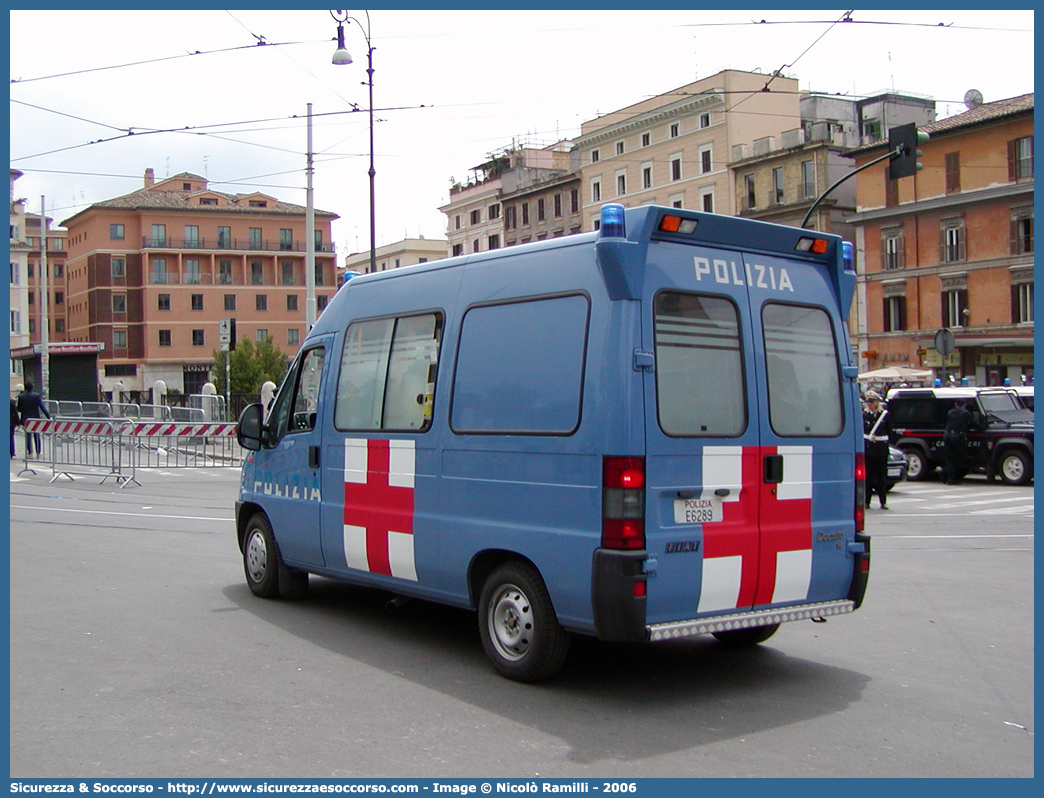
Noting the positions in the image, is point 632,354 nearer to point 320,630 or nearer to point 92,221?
point 320,630

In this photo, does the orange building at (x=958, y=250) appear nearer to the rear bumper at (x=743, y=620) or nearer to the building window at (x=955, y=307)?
the building window at (x=955, y=307)

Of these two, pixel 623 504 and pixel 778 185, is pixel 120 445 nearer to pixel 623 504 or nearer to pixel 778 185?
pixel 623 504

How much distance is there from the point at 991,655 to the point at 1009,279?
45.2 m

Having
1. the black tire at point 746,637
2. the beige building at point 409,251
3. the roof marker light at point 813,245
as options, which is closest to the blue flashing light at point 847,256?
the roof marker light at point 813,245

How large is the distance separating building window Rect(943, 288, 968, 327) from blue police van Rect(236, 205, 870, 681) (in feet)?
153

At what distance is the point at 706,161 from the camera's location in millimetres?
63375

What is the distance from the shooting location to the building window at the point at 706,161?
63031 millimetres

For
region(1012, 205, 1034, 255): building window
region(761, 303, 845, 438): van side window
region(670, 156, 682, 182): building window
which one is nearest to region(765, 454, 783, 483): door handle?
region(761, 303, 845, 438): van side window

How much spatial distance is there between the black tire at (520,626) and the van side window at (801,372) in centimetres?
171

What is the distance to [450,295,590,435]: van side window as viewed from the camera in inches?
238

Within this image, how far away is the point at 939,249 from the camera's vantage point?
5138 centimetres

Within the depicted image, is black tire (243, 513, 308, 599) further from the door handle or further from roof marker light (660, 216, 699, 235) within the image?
roof marker light (660, 216, 699, 235)

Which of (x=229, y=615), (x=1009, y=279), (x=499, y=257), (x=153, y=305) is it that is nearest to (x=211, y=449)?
(x=229, y=615)

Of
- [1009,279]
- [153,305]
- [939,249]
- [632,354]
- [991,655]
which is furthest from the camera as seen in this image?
[153,305]
